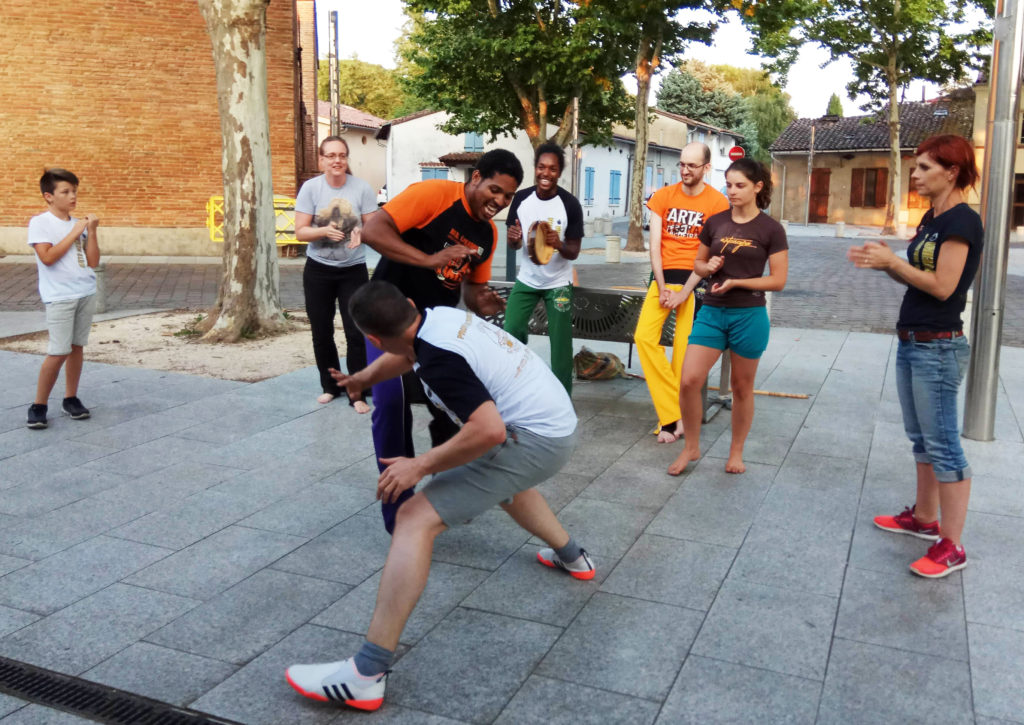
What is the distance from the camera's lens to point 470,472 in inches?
128

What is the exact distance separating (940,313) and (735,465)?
178 cm

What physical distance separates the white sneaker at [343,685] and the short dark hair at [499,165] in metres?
2.10

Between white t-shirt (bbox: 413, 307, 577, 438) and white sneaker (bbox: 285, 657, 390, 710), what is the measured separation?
85cm

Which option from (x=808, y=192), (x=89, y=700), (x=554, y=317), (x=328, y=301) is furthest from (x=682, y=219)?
(x=808, y=192)

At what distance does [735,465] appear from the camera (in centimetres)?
555

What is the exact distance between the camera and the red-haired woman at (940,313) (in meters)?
3.92

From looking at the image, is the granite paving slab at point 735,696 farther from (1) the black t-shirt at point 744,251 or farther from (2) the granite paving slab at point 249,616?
(1) the black t-shirt at point 744,251

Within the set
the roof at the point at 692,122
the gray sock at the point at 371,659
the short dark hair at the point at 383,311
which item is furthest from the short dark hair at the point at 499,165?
the roof at the point at 692,122

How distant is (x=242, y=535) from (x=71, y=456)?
5.98 ft

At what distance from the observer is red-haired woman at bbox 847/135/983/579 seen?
3920 millimetres

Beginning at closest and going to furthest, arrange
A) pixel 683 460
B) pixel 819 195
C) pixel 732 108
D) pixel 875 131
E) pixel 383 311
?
pixel 383 311, pixel 683 460, pixel 875 131, pixel 819 195, pixel 732 108

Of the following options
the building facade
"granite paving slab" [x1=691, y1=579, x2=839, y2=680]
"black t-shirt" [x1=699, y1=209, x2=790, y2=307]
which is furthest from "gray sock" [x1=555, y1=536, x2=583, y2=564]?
the building facade

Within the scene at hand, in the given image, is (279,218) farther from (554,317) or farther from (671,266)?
(671,266)

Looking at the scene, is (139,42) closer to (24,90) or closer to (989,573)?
(24,90)
